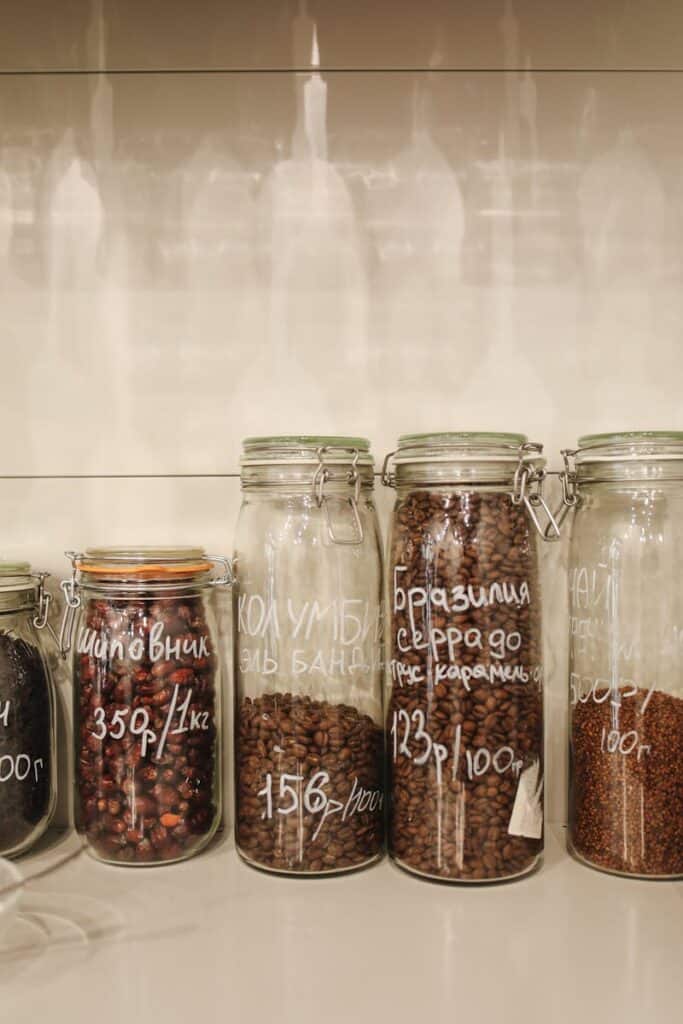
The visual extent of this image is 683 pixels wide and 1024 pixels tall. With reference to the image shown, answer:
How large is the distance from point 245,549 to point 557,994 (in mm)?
428

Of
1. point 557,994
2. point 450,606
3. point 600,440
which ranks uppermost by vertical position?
point 600,440

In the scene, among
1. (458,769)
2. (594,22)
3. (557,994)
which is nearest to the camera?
(557,994)

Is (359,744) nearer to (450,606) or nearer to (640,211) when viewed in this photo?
(450,606)

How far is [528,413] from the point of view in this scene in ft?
2.95

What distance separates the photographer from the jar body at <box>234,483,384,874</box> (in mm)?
755

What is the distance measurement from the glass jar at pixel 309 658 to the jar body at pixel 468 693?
0.05 meters

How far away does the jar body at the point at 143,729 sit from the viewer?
768 mm

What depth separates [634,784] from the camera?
2.45ft

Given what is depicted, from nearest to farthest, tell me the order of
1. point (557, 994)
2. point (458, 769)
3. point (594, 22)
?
point (557, 994) → point (458, 769) → point (594, 22)

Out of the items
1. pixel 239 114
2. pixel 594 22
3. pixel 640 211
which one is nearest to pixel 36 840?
pixel 239 114

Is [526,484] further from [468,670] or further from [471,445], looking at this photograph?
[468,670]

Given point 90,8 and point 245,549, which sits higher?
point 90,8

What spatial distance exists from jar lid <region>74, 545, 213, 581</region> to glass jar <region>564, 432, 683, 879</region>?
0.35 meters

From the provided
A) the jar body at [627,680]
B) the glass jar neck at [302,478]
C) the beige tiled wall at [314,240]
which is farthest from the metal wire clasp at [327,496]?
the jar body at [627,680]
